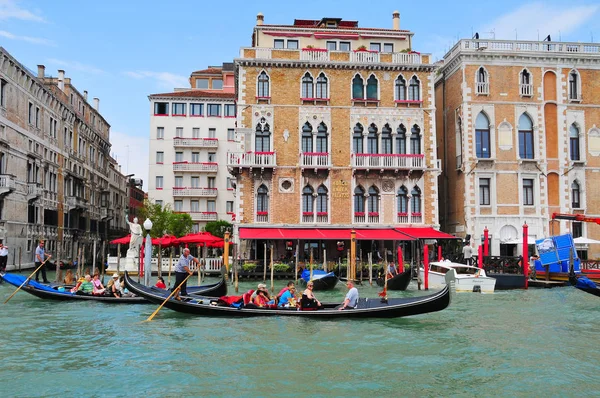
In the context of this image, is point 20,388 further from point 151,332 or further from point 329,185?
point 329,185

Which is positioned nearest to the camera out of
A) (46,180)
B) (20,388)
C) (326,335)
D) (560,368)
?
(20,388)

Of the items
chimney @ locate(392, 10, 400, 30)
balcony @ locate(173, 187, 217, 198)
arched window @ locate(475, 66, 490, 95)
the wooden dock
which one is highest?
chimney @ locate(392, 10, 400, 30)

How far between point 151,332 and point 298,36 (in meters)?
18.2

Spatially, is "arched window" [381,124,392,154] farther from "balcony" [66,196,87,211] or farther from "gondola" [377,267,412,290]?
"balcony" [66,196,87,211]

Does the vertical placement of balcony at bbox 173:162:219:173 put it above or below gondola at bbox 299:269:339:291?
above

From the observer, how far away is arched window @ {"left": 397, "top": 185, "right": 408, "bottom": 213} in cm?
2555

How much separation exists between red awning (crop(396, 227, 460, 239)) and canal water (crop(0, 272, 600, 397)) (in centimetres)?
944

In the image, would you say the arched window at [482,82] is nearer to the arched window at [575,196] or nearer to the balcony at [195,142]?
the arched window at [575,196]

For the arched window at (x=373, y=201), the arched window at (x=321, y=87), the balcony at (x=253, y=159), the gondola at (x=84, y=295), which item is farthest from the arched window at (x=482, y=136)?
the gondola at (x=84, y=295)

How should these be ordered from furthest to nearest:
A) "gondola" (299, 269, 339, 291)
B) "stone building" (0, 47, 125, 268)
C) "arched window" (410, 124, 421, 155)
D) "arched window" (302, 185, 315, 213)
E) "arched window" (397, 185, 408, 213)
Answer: "stone building" (0, 47, 125, 268) → "arched window" (410, 124, 421, 155) → "arched window" (397, 185, 408, 213) → "arched window" (302, 185, 315, 213) → "gondola" (299, 269, 339, 291)

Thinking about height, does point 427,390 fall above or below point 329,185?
below

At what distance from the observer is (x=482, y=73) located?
2591cm

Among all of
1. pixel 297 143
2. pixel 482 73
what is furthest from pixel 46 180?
pixel 482 73

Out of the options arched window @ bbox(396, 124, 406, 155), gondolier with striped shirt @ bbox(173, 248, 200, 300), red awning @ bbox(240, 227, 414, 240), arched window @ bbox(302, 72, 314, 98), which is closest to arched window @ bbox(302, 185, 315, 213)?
red awning @ bbox(240, 227, 414, 240)
